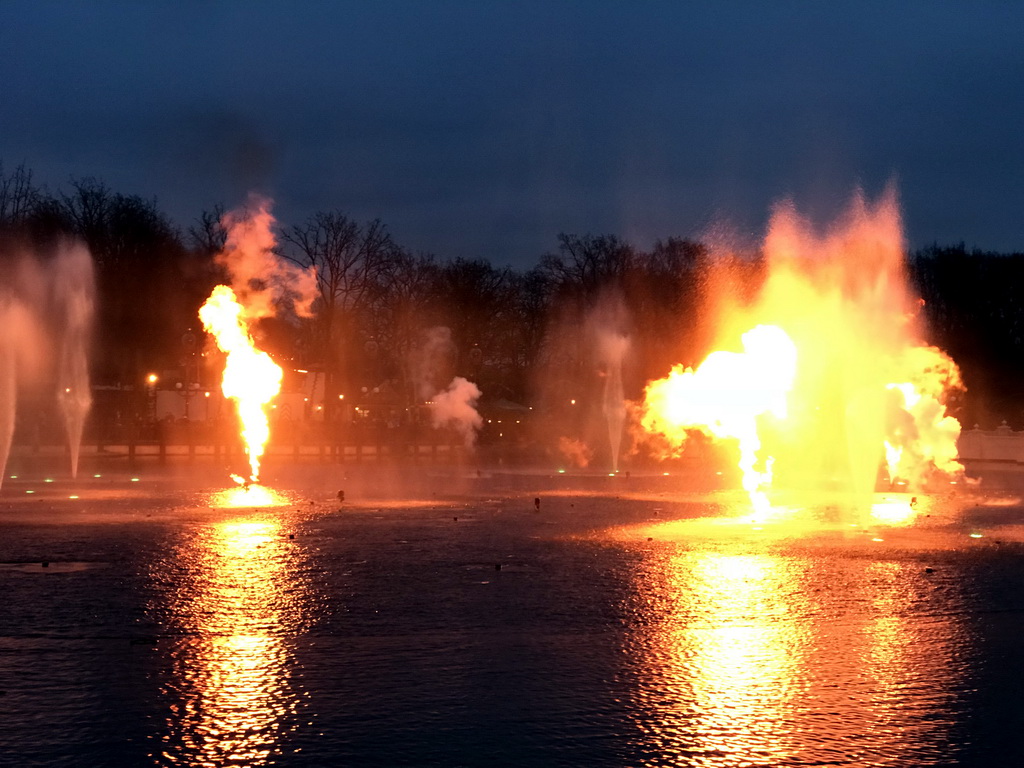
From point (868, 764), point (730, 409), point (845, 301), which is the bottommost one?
point (868, 764)

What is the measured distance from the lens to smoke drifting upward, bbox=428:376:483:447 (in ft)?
242

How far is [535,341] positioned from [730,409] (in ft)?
172

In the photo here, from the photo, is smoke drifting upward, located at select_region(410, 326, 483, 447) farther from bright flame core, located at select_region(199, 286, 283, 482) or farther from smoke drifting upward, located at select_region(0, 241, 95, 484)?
smoke drifting upward, located at select_region(0, 241, 95, 484)

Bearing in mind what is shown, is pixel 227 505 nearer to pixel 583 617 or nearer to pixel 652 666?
pixel 583 617

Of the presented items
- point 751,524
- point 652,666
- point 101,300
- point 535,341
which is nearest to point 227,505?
point 751,524

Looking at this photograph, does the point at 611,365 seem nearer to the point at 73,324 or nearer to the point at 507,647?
the point at 73,324

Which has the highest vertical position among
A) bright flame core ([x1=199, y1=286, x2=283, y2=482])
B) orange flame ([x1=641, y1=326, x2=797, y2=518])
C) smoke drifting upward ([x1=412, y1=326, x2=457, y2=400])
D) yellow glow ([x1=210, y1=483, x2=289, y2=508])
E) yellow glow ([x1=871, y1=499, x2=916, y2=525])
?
smoke drifting upward ([x1=412, y1=326, x2=457, y2=400])

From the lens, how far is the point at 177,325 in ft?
211

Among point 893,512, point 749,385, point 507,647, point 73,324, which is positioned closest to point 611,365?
point 73,324

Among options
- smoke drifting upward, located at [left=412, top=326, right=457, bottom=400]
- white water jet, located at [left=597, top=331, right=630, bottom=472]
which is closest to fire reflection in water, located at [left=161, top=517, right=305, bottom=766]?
white water jet, located at [left=597, top=331, right=630, bottom=472]

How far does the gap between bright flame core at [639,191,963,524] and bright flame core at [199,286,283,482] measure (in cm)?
1710

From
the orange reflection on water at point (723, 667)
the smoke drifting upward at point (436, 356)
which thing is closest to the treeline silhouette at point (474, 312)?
the smoke drifting upward at point (436, 356)

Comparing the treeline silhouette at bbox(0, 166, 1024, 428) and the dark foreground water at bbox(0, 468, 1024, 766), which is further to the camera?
the treeline silhouette at bbox(0, 166, 1024, 428)

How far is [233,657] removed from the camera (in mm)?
9148
